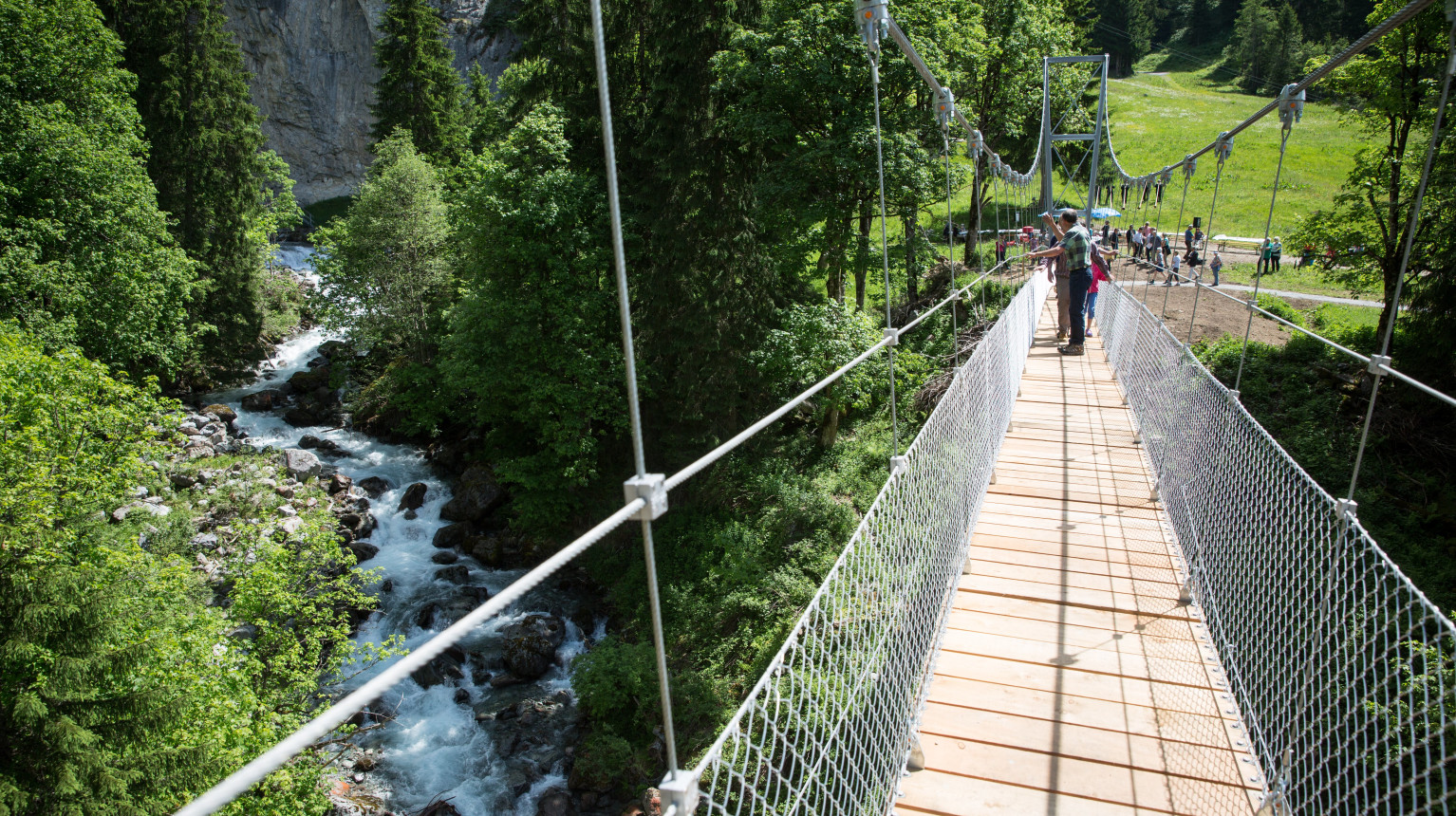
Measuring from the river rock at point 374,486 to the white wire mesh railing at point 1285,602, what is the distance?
42.4ft

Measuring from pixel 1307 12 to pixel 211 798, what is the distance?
181ft

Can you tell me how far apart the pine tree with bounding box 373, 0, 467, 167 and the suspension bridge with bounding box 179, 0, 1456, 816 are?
2076 centimetres

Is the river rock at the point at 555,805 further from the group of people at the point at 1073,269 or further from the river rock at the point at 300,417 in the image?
the river rock at the point at 300,417

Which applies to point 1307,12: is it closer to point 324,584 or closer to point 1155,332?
point 1155,332

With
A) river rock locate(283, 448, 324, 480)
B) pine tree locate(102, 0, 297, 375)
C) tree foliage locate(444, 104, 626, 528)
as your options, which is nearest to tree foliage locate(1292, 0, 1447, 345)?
tree foliage locate(444, 104, 626, 528)

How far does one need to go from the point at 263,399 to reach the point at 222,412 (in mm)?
1106

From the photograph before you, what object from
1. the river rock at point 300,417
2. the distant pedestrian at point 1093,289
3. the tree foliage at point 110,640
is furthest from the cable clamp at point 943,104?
the river rock at point 300,417

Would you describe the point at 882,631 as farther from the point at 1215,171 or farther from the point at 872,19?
the point at 1215,171

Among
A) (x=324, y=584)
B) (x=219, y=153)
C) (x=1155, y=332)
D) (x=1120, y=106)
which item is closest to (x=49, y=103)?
(x=219, y=153)

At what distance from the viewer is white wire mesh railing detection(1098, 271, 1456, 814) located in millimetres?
2121

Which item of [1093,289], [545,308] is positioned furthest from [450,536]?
[1093,289]

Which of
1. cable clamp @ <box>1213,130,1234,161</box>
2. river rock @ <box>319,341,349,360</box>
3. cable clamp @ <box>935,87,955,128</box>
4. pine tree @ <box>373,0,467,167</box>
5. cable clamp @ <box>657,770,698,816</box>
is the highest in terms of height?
pine tree @ <box>373,0,467,167</box>

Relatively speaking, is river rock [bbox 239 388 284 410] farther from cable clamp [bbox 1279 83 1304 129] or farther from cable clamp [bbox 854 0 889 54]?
cable clamp [bbox 1279 83 1304 129]

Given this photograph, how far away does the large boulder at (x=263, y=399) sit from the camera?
16.3m
